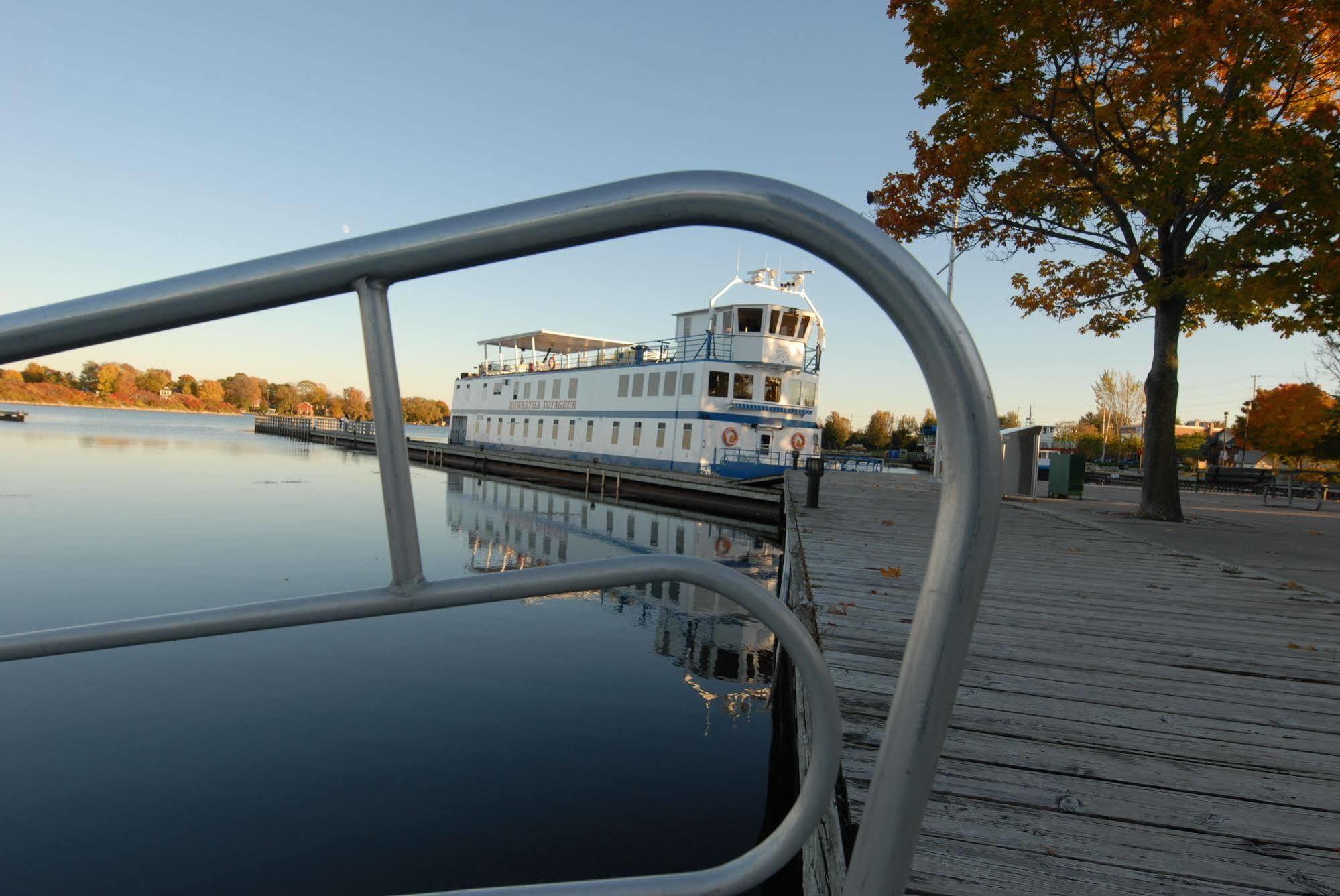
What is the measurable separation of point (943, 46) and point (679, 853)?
41.6 ft

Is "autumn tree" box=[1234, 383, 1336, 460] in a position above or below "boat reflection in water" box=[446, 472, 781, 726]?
above

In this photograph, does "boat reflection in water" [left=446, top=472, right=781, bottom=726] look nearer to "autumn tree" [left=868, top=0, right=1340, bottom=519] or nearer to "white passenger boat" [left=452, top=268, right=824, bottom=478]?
"white passenger boat" [left=452, top=268, right=824, bottom=478]

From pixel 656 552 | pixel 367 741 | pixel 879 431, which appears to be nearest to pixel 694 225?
pixel 656 552

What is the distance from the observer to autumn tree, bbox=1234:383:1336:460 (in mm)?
31688

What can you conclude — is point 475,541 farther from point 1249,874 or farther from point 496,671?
point 1249,874

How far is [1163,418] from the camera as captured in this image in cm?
1264

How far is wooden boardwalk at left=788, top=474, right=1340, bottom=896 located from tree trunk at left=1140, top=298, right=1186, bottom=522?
23.9ft

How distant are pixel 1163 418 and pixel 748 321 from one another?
15.4 meters

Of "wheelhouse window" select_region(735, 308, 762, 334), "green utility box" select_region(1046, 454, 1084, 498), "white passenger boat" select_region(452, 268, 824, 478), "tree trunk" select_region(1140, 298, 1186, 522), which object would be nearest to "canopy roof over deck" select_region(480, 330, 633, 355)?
"white passenger boat" select_region(452, 268, 824, 478)

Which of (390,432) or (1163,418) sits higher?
(1163,418)

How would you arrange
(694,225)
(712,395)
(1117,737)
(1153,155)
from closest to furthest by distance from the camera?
(694,225) < (1117,737) < (1153,155) < (712,395)

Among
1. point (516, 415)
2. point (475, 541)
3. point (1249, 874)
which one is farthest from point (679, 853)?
point (516, 415)

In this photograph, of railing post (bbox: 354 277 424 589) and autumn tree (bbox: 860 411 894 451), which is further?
autumn tree (bbox: 860 411 894 451)

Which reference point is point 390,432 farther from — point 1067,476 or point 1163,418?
point 1067,476
